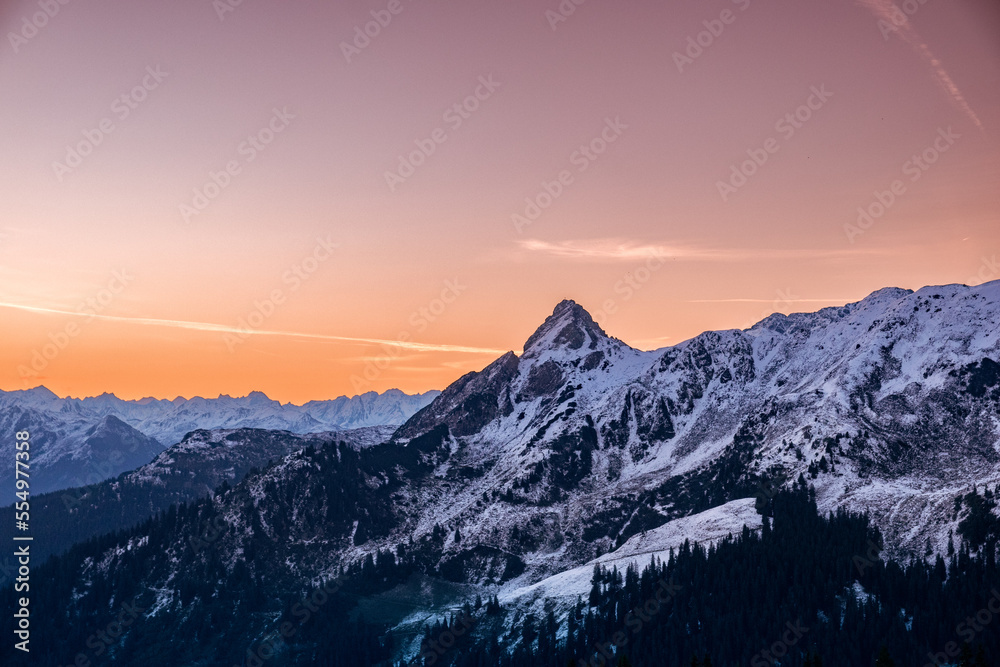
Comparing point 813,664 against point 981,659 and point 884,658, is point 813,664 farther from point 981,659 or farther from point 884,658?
point 981,659

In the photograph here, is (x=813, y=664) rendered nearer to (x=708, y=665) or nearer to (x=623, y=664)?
(x=708, y=665)

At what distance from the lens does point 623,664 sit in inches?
6531

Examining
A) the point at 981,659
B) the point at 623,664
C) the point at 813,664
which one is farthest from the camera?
the point at 813,664

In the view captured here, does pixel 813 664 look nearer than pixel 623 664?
No

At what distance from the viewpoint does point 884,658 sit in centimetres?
18712

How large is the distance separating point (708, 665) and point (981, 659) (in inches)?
1986

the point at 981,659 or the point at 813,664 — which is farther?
the point at 813,664

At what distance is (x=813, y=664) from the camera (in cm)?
19800

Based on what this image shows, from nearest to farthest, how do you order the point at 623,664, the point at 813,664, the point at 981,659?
the point at 623,664
the point at 981,659
the point at 813,664

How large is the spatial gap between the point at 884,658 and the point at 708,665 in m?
35.1

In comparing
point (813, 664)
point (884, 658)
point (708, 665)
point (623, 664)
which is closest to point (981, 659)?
point (884, 658)

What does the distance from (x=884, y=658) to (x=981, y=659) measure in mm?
16895

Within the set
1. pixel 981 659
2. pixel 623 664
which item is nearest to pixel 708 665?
pixel 623 664

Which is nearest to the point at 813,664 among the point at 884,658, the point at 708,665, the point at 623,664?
the point at 884,658
